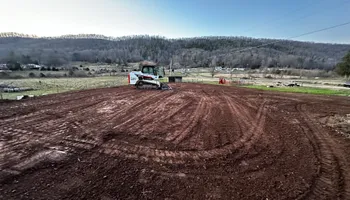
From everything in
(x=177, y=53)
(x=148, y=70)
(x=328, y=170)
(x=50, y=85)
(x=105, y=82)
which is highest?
(x=177, y=53)

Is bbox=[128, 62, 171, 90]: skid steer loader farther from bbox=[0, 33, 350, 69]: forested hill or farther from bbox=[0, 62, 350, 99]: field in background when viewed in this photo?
bbox=[0, 33, 350, 69]: forested hill

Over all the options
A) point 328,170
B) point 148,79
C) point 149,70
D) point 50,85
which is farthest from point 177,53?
point 328,170

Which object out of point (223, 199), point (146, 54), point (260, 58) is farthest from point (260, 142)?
point (146, 54)

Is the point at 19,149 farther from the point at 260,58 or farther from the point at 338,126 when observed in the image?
the point at 260,58

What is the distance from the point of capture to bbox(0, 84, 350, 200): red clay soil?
3.52 metres

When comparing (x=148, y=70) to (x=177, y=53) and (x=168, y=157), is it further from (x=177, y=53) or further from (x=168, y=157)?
(x=177, y=53)

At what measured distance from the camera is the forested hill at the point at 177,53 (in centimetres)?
9238

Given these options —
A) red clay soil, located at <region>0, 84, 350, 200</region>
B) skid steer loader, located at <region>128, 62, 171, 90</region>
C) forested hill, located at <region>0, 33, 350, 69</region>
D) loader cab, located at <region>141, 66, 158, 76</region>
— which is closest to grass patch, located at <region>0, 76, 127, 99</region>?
skid steer loader, located at <region>128, 62, 171, 90</region>

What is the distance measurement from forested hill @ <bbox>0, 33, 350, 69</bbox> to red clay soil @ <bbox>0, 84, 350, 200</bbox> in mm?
80283

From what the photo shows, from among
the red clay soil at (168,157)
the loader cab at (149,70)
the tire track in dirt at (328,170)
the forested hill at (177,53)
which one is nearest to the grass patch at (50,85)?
the loader cab at (149,70)

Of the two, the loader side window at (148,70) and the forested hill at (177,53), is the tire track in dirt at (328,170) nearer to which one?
the loader side window at (148,70)

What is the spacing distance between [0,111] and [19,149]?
5967 millimetres

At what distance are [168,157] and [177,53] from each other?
135 metres

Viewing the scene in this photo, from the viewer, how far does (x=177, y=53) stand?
442 ft
